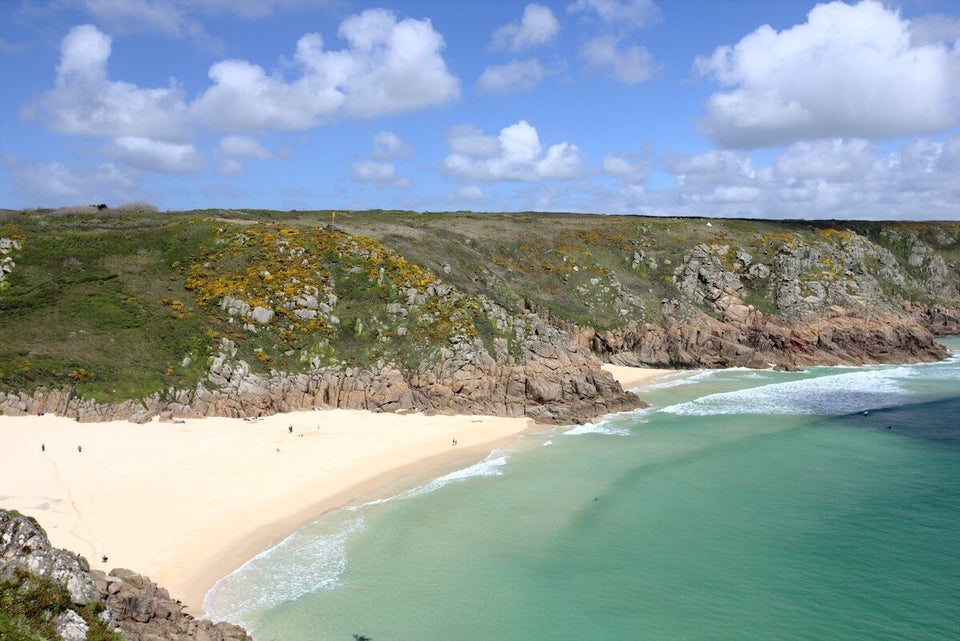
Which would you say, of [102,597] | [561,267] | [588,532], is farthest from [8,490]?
[561,267]

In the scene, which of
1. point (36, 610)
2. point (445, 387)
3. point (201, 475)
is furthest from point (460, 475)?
point (36, 610)

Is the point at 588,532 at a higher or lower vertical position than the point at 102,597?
lower

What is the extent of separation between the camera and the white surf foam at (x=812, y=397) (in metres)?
50.1

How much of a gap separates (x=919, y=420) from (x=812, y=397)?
9292 millimetres

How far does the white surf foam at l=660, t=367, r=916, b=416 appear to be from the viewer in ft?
164

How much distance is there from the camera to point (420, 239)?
71750 mm

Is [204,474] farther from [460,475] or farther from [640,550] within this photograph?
[640,550]

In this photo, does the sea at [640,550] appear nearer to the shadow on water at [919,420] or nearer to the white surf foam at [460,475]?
the white surf foam at [460,475]

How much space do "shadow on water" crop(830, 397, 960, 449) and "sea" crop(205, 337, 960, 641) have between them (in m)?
1.37

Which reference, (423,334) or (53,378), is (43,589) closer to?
(53,378)

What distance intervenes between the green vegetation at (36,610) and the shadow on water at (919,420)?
4684 centimetres

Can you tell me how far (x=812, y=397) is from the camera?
55.3m

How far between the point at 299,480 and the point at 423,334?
19359mm

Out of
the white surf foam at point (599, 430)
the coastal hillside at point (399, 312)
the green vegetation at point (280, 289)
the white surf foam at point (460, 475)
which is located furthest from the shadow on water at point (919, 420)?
the white surf foam at point (460, 475)
